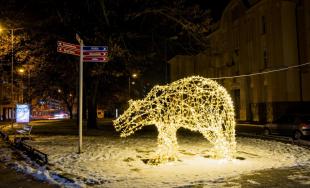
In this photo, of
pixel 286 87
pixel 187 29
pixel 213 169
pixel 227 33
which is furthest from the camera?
pixel 227 33

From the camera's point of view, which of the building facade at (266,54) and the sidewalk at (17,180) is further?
the building facade at (266,54)

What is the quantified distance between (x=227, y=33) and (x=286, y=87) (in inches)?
603

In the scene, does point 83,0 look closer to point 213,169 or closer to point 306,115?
point 306,115

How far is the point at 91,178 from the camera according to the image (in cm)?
1143

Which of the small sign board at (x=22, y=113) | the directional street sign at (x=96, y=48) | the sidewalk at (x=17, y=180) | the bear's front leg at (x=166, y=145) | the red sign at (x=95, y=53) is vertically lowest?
the sidewalk at (x=17, y=180)

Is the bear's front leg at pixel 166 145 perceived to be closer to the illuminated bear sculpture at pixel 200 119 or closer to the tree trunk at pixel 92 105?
the illuminated bear sculpture at pixel 200 119

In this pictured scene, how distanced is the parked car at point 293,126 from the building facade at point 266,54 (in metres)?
13.9

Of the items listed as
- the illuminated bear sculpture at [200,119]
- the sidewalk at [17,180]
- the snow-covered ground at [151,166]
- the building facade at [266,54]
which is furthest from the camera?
the building facade at [266,54]

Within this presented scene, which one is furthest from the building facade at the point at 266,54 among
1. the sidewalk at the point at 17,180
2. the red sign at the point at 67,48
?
the sidewalk at the point at 17,180

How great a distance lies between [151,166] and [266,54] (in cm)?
3598

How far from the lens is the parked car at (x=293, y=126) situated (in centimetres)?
2409

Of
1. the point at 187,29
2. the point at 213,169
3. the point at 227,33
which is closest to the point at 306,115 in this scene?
the point at 187,29

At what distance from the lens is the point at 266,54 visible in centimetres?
4666

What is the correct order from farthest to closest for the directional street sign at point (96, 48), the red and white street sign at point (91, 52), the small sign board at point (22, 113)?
the small sign board at point (22, 113) < the directional street sign at point (96, 48) < the red and white street sign at point (91, 52)
